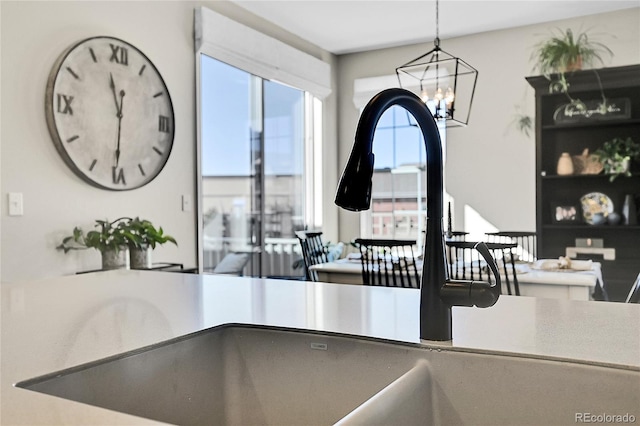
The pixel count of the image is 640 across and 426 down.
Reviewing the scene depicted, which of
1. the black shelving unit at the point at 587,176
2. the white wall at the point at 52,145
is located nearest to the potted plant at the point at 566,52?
the black shelving unit at the point at 587,176

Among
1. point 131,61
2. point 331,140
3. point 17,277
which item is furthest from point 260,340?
point 331,140

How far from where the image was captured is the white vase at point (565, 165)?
175 inches

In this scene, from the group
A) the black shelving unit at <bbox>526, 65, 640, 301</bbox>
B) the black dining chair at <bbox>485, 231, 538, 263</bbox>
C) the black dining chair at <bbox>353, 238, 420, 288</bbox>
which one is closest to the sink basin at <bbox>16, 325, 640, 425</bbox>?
the black dining chair at <bbox>353, 238, 420, 288</bbox>

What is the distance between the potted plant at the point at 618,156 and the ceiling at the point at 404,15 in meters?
1.15

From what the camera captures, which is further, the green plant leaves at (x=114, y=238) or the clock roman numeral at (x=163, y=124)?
the clock roman numeral at (x=163, y=124)

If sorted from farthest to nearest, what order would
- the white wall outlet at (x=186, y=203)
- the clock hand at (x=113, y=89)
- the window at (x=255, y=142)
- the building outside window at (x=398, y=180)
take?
1. the building outside window at (x=398, y=180)
2. the window at (x=255, y=142)
3. the white wall outlet at (x=186, y=203)
4. the clock hand at (x=113, y=89)

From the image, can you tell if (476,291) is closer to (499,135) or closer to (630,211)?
(630,211)

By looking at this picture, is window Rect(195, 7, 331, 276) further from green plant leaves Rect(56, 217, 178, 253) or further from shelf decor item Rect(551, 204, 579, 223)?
shelf decor item Rect(551, 204, 579, 223)

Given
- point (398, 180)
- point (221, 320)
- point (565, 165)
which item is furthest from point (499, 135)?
point (221, 320)

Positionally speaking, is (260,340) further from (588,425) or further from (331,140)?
(331,140)

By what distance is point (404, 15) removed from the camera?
469 cm

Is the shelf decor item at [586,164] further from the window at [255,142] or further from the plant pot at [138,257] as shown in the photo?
the plant pot at [138,257]

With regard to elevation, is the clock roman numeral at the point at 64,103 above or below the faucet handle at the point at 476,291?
above

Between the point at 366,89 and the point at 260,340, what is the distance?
501 cm
